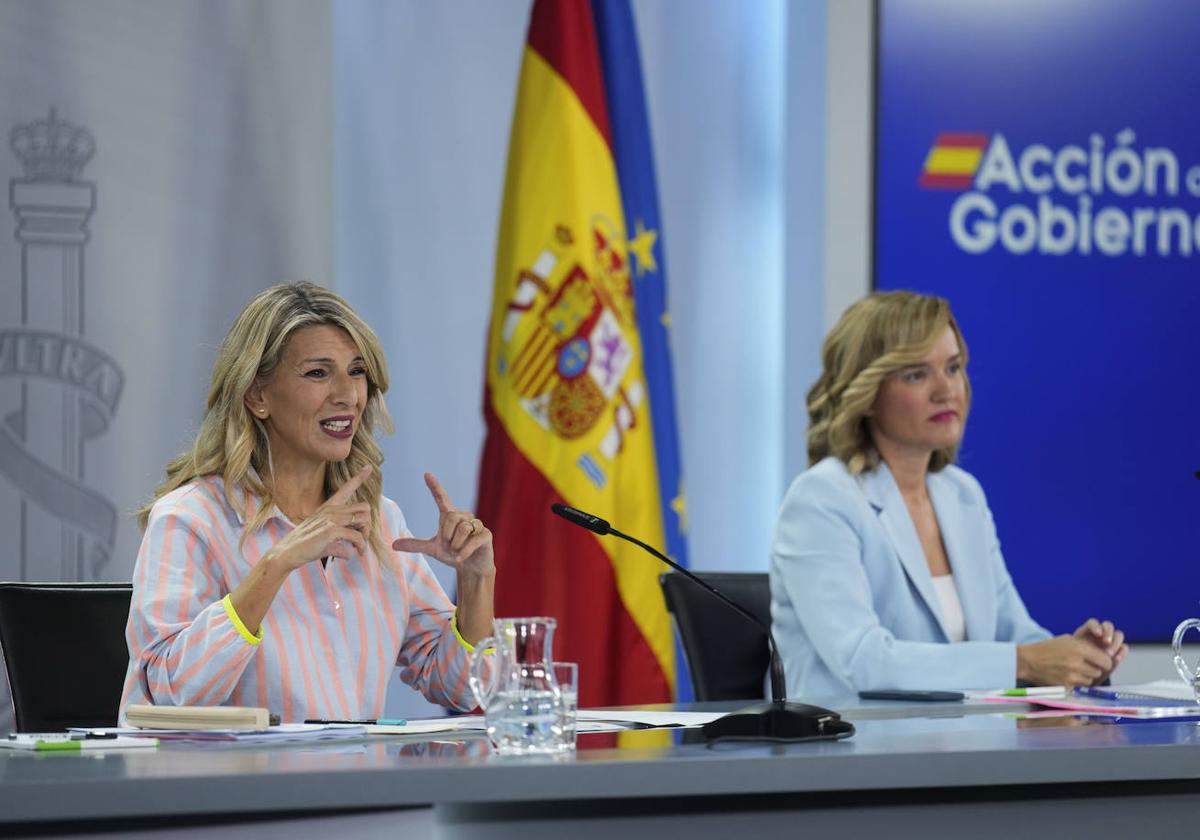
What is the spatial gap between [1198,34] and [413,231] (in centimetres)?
245

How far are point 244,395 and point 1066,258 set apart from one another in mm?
2918

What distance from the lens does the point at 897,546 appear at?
3137 mm

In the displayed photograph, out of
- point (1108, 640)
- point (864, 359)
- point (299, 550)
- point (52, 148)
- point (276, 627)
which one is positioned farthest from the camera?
point (52, 148)

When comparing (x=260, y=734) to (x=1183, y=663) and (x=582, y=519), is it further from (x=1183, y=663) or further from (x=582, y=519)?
(x=1183, y=663)

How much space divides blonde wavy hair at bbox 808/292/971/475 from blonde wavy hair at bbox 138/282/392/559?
112 cm

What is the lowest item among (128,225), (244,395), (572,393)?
(244,395)

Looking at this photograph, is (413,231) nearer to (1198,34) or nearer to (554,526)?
(554,526)

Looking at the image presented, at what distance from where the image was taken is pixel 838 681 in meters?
2.99

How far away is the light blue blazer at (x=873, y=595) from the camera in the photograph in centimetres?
288

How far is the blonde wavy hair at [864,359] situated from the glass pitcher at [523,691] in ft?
5.27

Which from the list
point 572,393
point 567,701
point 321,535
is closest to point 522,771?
point 567,701

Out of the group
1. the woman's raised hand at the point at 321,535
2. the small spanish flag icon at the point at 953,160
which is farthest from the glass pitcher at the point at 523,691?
the small spanish flag icon at the point at 953,160

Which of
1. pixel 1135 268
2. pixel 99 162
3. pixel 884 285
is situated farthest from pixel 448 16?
A: pixel 1135 268

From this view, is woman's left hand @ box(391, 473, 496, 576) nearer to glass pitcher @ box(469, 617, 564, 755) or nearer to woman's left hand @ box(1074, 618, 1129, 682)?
glass pitcher @ box(469, 617, 564, 755)
